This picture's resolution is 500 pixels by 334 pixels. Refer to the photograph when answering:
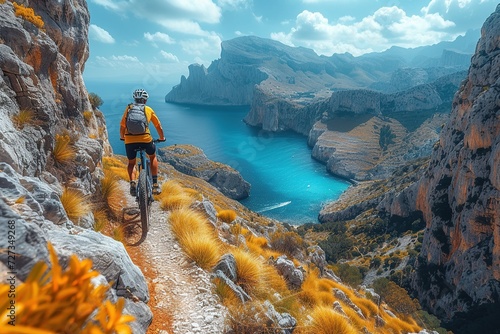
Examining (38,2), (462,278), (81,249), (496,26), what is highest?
(496,26)

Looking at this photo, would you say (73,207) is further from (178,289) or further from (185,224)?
(185,224)

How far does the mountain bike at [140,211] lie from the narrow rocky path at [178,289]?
0.31m

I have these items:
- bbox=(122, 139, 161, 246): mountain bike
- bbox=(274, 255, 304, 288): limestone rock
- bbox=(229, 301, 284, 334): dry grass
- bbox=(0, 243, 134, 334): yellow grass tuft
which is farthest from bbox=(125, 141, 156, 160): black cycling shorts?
bbox=(0, 243, 134, 334): yellow grass tuft

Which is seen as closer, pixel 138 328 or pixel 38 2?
pixel 138 328

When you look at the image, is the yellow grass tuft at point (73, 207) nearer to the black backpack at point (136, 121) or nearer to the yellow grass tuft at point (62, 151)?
the black backpack at point (136, 121)

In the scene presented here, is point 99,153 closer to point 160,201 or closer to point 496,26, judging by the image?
point 160,201

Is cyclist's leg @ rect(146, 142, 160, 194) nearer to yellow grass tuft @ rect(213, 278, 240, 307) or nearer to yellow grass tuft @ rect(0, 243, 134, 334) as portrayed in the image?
yellow grass tuft @ rect(213, 278, 240, 307)

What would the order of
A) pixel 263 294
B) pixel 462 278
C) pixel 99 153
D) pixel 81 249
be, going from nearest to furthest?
pixel 81 249 → pixel 263 294 → pixel 99 153 → pixel 462 278

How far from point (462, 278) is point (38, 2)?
54.2 meters

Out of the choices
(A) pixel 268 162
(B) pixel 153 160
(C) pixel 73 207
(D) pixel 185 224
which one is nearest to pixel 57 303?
(C) pixel 73 207

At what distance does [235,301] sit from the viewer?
5.93 metres

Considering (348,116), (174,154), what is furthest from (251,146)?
(348,116)

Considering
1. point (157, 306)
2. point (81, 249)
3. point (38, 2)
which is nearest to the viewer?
point (81, 249)

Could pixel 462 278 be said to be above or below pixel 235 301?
below
